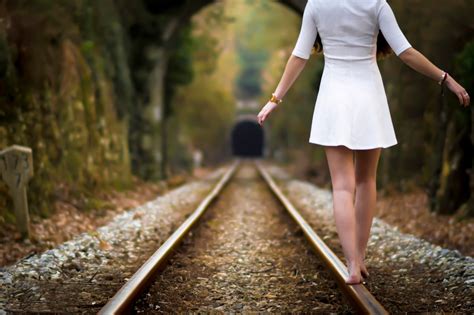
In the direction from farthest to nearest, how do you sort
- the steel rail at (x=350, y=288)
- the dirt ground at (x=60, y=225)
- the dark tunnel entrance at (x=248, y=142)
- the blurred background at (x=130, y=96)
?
the dark tunnel entrance at (x=248, y=142)
the blurred background at (x=130, y=96)
the dirt ground at (x=60, y=225)
the steel rail at (x=350, y=288)

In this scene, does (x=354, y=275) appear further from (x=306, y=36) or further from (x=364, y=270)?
(x=306, y=36)

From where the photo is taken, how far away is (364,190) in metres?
3.83

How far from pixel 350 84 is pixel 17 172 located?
365 cm

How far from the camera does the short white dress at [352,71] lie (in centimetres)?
344

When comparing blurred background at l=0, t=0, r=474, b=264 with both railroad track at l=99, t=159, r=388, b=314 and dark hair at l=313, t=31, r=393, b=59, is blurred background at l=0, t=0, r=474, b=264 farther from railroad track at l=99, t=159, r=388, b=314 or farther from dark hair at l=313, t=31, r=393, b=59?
dark hair at l=313, t=31, r=393, b=59

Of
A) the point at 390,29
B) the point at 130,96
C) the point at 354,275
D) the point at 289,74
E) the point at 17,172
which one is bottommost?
the point at 354,275

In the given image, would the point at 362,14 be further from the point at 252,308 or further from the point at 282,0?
the point at 282,0

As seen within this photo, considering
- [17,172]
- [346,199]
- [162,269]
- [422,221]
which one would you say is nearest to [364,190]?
[346,199]

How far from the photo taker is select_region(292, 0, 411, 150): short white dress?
3.44 metres

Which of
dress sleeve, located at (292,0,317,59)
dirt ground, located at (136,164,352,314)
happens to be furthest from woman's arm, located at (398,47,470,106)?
dirt ground, located at (136,164,352,314)

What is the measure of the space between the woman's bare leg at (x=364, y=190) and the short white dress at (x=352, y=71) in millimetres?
220

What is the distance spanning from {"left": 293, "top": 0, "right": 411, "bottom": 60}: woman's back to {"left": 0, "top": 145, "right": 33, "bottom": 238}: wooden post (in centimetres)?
334

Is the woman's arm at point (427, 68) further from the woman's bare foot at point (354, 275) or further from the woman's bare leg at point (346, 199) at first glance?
the woman's bare foot at point (354, 275)

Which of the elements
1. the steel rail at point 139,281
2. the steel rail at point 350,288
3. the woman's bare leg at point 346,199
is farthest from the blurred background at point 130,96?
the woman's bare leg at point 346,199
